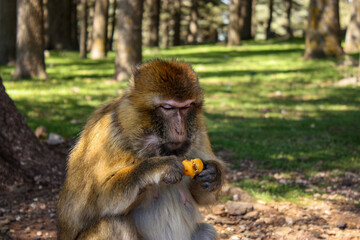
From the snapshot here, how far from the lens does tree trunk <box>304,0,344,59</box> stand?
46.7ft

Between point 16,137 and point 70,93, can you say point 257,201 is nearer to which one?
point 16,137

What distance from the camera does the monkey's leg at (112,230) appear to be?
115 inches

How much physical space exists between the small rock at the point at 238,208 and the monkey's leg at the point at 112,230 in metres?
1.86

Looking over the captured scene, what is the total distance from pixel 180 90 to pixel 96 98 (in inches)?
284

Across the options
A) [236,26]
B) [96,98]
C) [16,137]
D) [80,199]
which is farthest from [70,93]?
[236,26]

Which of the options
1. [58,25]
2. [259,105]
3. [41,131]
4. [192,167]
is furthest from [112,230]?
[58,25]

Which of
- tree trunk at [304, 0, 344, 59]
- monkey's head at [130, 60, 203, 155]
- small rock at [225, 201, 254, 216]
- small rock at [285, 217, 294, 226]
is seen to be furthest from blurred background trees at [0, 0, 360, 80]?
Result: monkey's head at [130, 60, 203, 155]

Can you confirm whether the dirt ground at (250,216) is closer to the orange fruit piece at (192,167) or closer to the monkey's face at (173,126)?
the orange fruit piece at (192,167)

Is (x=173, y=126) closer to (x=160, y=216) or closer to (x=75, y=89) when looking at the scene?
(x=160, y=216)

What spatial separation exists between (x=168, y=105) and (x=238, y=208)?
2.13 m

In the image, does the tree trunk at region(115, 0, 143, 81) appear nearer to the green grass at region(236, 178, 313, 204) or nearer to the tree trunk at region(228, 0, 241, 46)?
the green grass at region(236, 178, 313, 204)

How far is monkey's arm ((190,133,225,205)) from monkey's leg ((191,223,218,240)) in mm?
193

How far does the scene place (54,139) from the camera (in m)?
6.63

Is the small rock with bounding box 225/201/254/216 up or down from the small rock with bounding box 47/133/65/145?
down
